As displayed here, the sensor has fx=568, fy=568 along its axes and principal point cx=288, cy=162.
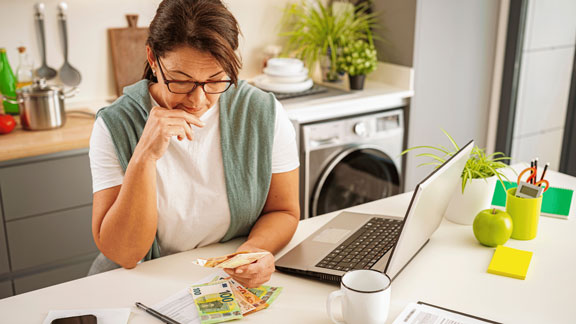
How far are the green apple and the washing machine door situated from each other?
1.40 metres

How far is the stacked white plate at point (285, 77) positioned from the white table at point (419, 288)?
146 centimetres

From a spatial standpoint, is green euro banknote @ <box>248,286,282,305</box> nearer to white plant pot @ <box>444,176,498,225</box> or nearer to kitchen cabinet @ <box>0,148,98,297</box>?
white plant pot @ <box>444,176,498,225</box>

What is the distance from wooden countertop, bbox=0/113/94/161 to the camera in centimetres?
219

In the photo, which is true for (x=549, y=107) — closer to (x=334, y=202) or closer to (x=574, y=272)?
(x=334, y=202)

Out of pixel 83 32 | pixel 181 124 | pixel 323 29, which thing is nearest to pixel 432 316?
pixel 181 124

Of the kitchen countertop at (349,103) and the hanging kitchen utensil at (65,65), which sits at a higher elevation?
the hanging kitchen utensil at (65,65)

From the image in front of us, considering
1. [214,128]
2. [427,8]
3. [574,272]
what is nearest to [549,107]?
[427,8]

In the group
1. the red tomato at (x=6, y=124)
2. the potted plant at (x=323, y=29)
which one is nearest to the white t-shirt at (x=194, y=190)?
the red tomato at (x=6, y=124)

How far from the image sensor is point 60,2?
267cm

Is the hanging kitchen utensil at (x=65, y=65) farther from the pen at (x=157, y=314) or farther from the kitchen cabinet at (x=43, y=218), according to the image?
the pen at (x=157, y=314)

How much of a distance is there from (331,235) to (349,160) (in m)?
1.43

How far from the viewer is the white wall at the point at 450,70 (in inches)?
115

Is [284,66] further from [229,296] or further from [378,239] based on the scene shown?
[229,296]

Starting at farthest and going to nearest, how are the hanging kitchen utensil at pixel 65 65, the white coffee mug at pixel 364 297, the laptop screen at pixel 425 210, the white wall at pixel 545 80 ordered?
1. the white wall at pixel 545 80
2. the hanging kitchen utensil at pixel 65 65
3. the laptop screen at pixel 425 210
4. the white coffee mug at pixel 364 297
